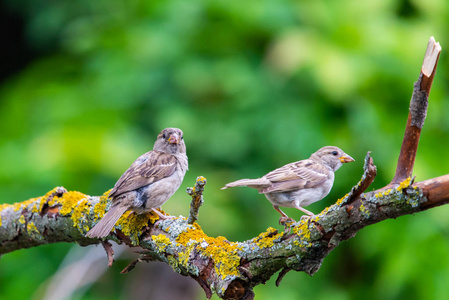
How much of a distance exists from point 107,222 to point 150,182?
0.52 meters

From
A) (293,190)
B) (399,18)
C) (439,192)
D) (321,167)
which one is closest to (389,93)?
(399,18)

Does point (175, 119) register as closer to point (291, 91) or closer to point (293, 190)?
point (291, 91)

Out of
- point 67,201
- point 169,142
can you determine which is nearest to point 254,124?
point 169,142

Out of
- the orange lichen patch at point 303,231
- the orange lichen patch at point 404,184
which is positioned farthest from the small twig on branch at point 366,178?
the orange lichen patch at point 303,231

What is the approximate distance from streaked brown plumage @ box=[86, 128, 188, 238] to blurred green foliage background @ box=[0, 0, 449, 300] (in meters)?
1.22

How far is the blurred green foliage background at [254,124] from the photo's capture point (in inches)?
221

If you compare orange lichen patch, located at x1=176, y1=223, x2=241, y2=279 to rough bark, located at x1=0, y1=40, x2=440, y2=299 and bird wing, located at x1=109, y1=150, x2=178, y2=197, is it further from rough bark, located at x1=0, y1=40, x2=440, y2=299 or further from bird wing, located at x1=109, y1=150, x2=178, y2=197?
bird wing, located at x1=109, y1=150, x2=178, y2=197

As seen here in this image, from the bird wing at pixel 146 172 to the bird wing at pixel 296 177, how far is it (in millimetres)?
853

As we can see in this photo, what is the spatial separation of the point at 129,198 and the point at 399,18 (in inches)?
162

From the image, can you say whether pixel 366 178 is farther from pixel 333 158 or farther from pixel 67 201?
pixel 67 201

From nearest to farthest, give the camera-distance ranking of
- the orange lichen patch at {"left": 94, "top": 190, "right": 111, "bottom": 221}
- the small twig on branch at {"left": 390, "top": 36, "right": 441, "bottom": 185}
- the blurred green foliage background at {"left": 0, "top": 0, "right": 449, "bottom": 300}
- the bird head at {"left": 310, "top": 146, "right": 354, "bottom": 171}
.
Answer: the small twig on branch at {"left": 390, "top": 36, "right": 441, "bottom": 185} < the orange lichen patch at {"left": 94, "top": 190, "right": 111, "bottom": 221} < the bird head at {"left": 310, "top": 146, "right": 354, "bottom": 171} < the blurred green foliage background at {"left": 0, "top": 0, "right": 449, "bottom": 300}

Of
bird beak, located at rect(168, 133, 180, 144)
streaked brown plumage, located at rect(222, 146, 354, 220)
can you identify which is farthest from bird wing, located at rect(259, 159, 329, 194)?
bird beak, located at rect(168, 133, 180, 144)

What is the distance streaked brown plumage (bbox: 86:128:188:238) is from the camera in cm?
360

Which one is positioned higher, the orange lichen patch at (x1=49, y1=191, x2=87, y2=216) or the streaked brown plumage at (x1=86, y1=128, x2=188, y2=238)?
the streaked brown plumage at (x1=86, y1=128, x2=188, y2=238)
